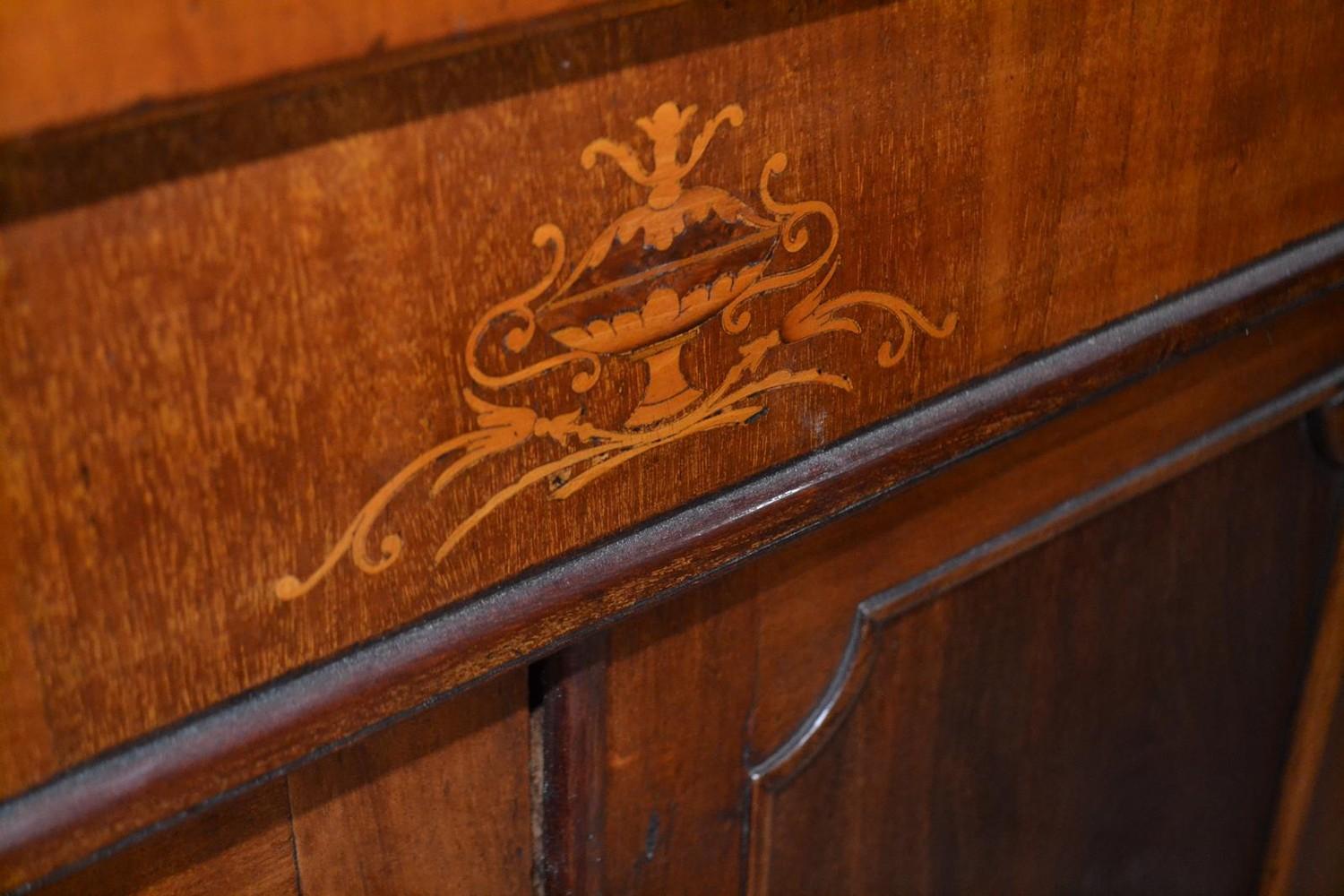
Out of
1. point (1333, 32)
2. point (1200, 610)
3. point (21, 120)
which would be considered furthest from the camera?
point (1200, 610)

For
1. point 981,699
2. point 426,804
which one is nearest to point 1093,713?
point 981,699

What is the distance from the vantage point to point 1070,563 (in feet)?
2.13

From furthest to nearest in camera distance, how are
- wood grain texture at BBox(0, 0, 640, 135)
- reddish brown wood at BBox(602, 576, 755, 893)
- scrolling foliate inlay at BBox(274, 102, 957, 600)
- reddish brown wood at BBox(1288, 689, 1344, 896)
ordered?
reddish brown wood at BBox(1288, 689, 1344, 896) → reddish brown wood at BBox(602, 576, 755, 893) → scrolling foliate inlay at BBox(274, 102, 957, 600) → wood grain texture at BBox(0, 0, 640, 135)

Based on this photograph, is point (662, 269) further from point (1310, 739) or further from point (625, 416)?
point (1310, 739)

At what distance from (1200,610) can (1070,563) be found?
0.40ft

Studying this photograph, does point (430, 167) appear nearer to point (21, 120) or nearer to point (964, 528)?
point (21, 120)

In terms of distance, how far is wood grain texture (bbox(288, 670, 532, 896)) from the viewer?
453 millimetres

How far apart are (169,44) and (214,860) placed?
0.24 meters

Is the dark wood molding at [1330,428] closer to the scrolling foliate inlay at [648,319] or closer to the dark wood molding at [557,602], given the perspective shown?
the dark wood molding at [557,602]

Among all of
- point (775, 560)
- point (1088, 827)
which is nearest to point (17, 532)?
point (775, 560)

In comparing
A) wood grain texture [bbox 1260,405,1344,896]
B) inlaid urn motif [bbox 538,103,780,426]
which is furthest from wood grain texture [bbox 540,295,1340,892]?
wood grain texture [bbox 1260,405,1344,896]

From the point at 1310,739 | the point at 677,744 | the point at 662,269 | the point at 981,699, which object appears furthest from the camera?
the point at 1310,739

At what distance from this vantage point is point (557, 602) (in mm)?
430

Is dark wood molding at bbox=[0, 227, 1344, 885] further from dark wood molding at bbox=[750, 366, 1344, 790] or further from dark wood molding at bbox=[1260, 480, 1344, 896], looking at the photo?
dark wood molding at bbox=[1260, 480, 1344, 896]
